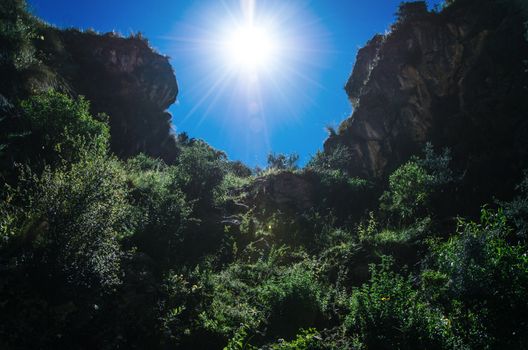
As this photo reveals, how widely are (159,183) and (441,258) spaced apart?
1215cm

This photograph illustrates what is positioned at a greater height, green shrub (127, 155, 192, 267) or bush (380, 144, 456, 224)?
bush (380, 144, 456, 224)

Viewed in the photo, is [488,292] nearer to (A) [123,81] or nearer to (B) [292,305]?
(B) [292,305]

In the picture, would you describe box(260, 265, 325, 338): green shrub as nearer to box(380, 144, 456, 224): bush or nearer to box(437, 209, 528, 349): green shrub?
box(437, 209, 528, 349): green shrub

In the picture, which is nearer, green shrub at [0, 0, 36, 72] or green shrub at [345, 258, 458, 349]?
green shrub at [345, 258, 458, 349]

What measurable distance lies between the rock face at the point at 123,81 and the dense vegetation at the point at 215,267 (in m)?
7.68

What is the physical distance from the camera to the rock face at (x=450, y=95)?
1655cm

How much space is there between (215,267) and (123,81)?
66.3ft

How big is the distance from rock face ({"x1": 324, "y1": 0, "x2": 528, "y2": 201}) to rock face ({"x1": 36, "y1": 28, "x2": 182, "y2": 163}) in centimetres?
1405

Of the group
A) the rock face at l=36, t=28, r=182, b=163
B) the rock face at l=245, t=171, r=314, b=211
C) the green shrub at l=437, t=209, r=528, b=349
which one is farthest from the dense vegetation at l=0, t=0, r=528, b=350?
the rock face at l=36, t=28, r=182, b=163

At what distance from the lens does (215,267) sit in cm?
1289

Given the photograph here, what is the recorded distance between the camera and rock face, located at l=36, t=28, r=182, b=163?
24531mm

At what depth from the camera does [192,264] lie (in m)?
12.5

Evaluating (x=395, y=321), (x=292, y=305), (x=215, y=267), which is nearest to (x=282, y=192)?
(x=215, y=267)

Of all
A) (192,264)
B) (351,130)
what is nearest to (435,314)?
(192,264)
